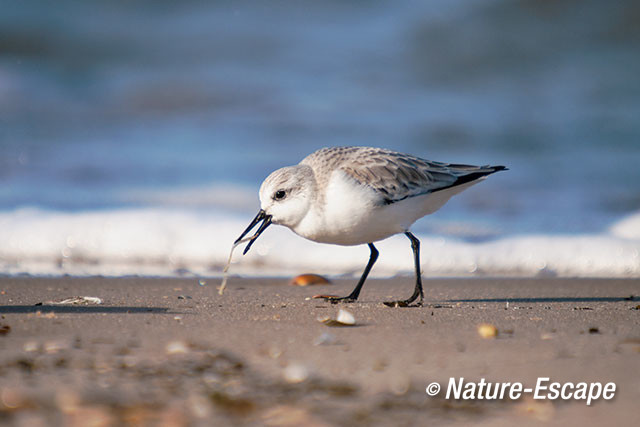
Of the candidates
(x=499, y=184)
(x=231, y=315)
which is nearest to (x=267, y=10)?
(x=499, y=184)

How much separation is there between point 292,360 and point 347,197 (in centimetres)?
185

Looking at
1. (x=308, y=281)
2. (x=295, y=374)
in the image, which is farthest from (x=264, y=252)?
(x=295, y=374)

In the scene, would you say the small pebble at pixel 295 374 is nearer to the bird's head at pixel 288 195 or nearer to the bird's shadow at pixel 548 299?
the bird's head at pixel 288 195

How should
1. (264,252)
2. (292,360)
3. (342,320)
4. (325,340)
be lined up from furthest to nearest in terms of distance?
(264,252) < (342,320) < (325,340) < (292,360)

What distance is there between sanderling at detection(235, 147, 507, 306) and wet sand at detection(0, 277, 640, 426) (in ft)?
1.53

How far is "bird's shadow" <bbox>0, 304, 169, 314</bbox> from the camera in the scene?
3531 millimetres

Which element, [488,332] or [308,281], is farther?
[308,281]

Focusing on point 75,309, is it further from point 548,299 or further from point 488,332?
point 548,299

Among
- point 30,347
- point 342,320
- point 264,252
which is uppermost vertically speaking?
point 264,252

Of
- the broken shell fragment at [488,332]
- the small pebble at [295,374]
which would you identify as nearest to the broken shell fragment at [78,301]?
the small pebble at [295,374]

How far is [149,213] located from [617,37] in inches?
363

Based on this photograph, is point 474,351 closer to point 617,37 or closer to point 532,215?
point 532,215

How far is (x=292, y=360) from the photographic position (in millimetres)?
2488

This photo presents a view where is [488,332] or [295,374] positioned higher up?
[488,332]
